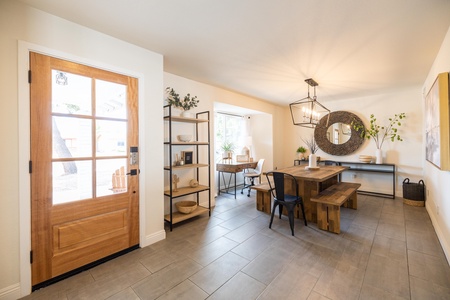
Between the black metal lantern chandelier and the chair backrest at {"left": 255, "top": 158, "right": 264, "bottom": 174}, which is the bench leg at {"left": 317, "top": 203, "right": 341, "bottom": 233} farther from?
the chair backrest at {"left": 255, "top": 158, "right": 264, "bottom": 174}

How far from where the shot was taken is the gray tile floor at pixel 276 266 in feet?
5.45

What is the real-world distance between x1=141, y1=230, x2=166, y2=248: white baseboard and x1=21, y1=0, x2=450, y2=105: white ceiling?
2.41 m

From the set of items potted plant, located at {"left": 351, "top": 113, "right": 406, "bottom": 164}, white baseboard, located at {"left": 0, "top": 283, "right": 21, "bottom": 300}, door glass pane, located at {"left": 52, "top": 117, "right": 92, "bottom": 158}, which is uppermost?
potted plant, located at {"left": 351, "top": 113, "right": 406, "bottom": 164}

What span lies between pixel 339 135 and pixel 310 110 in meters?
2.45

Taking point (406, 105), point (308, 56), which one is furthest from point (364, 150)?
point (308, 56)

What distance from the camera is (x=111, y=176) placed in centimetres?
218

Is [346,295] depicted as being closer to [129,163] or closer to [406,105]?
[129,163]

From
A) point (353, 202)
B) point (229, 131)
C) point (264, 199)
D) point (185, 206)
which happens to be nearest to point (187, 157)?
point (185, 206)

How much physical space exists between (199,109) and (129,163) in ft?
6.07

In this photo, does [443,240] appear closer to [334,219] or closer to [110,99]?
[334,219]

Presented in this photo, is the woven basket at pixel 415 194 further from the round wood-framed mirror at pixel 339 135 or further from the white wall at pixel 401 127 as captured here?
the round wood-framed mirror at pixel 339 135

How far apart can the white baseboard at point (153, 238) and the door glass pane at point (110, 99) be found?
1.54 m

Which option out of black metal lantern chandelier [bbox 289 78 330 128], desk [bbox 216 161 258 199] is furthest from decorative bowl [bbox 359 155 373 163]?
desk [bbox 216 161 258 199]

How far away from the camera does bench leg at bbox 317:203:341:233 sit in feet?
8.85
